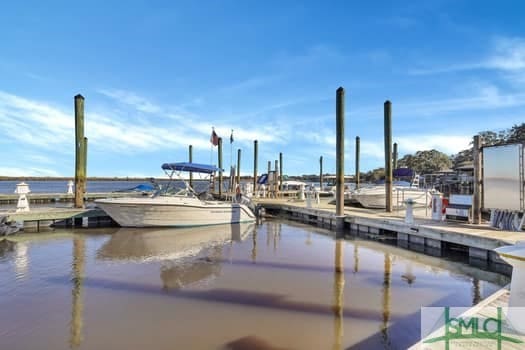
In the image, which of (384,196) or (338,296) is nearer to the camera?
(338,296)

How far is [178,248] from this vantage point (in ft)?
29.6

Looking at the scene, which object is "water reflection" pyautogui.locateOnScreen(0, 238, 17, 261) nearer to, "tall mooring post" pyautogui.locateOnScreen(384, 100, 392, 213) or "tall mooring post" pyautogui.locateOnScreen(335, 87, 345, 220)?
"tall mooring post" pyautogui.locateOnScreen(335, 87, 345, 220)

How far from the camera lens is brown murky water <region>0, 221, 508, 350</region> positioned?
12.4ft

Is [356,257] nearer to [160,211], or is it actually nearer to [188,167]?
[160,211]

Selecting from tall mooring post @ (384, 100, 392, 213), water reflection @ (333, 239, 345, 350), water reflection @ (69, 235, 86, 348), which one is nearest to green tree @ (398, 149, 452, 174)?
tall mooring post @ (384, 100, 392, 213)

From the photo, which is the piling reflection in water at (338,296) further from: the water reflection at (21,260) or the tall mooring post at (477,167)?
the water reflection at (21,260)

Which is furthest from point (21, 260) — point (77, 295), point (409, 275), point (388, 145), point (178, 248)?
point (388, 145)

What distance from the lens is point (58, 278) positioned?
5945 millimetres

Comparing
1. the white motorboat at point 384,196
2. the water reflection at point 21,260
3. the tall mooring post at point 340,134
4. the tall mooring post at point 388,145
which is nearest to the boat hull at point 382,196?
the white motorboat at point 384,196

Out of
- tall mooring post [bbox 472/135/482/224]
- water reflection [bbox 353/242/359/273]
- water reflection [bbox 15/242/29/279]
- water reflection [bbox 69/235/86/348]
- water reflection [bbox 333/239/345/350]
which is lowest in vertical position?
water reflection [bbox 353/242/359/273]

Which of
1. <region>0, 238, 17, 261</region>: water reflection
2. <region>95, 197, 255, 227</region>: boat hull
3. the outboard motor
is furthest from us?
<region>95, 197, 255, 227</region>: boat hull

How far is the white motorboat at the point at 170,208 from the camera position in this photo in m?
11.9

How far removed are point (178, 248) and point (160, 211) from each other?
3.48 m

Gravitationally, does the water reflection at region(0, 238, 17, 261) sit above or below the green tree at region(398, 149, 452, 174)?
below
